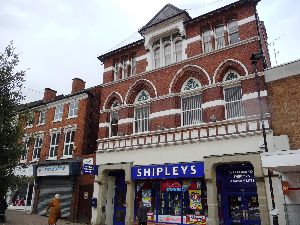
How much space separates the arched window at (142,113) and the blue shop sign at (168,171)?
278cm

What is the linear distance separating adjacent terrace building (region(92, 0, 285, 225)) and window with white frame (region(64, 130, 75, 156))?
440cm

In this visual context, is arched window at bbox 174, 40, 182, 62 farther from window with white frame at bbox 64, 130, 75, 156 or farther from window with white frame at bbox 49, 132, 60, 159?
window with white frame at bbox 49, 132, 60, 159

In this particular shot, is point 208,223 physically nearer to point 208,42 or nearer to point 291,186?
point 291,186

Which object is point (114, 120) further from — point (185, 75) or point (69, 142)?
point (185, 75)

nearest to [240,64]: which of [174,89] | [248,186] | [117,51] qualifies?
[174,89]

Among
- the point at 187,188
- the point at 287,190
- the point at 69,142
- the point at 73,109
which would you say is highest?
the point at 73,109

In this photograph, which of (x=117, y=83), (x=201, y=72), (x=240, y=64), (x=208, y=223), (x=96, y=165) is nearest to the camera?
(x=208, y=223)

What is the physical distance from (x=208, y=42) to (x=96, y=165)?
1090cm

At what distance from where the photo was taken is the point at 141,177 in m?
17.5

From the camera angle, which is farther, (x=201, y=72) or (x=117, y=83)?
(x=117, y=83)

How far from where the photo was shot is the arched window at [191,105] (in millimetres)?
17125

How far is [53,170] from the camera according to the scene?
23.4m

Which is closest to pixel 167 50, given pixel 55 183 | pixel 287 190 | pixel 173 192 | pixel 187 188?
pixel 187 188

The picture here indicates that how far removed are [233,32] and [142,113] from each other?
7.62 meters
